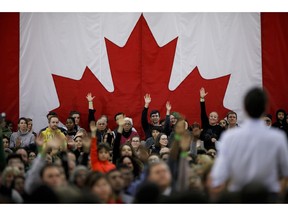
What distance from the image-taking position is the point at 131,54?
10.8m

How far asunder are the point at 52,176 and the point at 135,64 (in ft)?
19.9

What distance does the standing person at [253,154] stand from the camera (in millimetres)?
3674

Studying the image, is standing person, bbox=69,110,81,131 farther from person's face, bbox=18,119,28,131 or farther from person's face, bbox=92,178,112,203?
person's face, bbox=92,178,112,203

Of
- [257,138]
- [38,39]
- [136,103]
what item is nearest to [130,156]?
[257,138]

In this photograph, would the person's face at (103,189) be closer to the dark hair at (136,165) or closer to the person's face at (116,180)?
the person's face at (116,180)

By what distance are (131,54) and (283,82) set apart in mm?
2558

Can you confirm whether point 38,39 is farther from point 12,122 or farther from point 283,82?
point 283,82

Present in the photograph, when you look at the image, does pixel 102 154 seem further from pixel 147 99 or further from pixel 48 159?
pixel 147 99

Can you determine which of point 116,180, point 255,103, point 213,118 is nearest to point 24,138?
point 213,118

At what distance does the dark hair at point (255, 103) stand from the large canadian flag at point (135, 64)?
6992 mm

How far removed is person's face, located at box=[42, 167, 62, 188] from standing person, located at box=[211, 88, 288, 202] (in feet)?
4.97

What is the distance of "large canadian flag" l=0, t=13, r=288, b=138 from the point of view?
10734mm

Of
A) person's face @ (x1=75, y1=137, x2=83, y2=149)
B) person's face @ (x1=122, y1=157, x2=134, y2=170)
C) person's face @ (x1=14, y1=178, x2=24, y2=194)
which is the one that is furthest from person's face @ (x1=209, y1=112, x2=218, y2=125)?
person's face @ (x1=14, y1=178, x2=24, y2=194)

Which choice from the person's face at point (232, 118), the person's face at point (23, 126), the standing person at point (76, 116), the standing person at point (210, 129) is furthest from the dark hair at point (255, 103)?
the standing person at point (76, 116)
